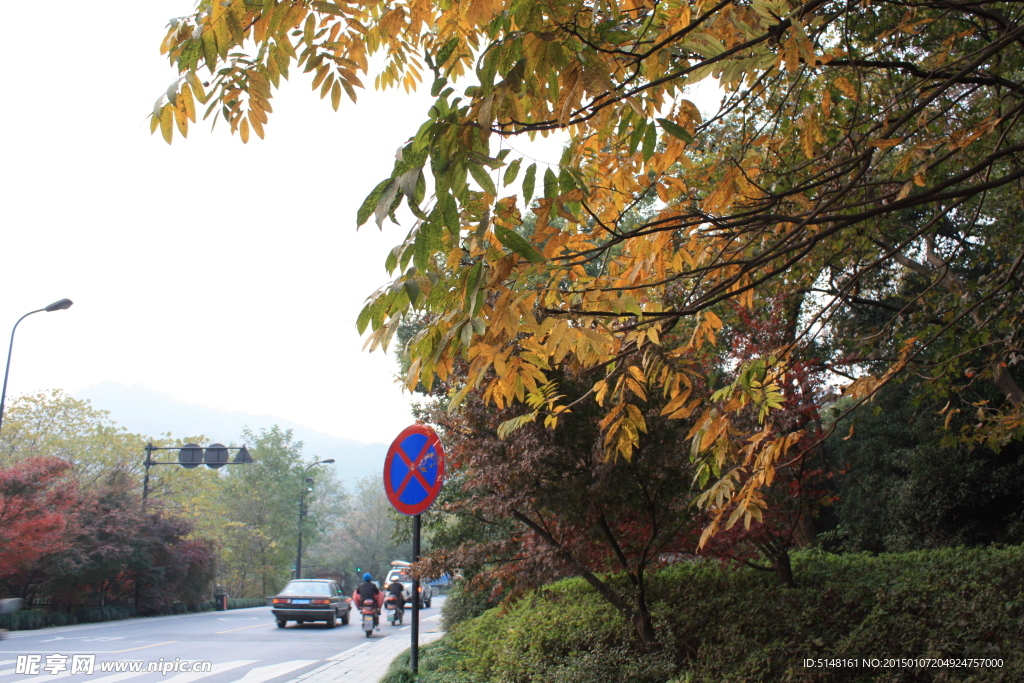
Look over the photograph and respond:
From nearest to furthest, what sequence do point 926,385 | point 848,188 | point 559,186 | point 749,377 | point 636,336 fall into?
point 559,186, point 848,188, point 749,377, point 636,336, point 926,385

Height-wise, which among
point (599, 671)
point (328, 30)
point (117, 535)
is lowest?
point (599, 671)

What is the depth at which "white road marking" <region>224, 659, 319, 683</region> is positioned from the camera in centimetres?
841

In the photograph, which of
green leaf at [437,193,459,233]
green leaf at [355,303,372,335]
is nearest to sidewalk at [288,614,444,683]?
green leaf at [355,303,372,335]

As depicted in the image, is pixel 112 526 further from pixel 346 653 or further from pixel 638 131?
pixel 638 131

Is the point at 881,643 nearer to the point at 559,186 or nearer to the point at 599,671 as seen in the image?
Answer: the point at 599,671

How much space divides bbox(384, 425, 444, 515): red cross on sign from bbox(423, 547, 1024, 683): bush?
2.09 metres

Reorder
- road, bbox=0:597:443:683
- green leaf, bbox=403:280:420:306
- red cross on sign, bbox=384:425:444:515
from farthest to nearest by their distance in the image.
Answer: road, bbox=0:597:443:683 → red cross on sign, bbox=384:425:444:515 → green leaf, bbox=403:280:420:306

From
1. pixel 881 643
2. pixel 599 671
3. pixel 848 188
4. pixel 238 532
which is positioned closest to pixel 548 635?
pixel 599 671

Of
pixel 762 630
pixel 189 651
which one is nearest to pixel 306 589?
pixel 189 651

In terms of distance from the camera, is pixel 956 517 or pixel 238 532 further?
pixel 238 532

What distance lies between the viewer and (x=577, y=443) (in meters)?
6.86

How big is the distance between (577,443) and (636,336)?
122 inches

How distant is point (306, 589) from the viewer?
1827 cm

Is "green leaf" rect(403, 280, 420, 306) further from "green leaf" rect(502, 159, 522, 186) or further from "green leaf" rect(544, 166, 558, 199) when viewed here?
"green leaf" rect(544, 166, 558, 199)
